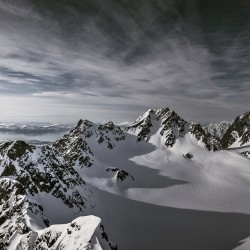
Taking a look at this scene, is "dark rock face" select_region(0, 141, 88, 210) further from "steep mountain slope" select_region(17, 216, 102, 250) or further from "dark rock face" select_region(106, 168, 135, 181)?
"dark rock face" select_region(106, 168, 135, 181)

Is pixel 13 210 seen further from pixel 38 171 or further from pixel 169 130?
pixel 169 130

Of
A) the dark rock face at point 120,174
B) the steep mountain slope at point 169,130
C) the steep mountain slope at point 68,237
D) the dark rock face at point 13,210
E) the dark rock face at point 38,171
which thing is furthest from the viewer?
the steep mountain slope at point 169,130

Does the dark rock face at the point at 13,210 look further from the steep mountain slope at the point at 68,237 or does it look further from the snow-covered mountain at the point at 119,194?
the steep mountain slope at the point at 68,237

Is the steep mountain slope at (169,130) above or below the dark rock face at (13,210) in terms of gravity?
above

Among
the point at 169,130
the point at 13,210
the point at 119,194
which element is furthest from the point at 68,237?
the point at 169,130

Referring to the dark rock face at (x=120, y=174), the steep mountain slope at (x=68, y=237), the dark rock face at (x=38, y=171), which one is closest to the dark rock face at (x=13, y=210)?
the steep mountain slope at (x=68, y=237)

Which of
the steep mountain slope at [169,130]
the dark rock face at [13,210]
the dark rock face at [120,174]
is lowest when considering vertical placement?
the dark rock face at [120,174]

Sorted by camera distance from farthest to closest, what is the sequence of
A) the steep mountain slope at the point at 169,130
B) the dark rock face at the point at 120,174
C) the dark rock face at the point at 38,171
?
the steep mountain slope at the point at 169,130 → the dark rock face at the point at 120,174 → the dark rock face at the point at 38,171

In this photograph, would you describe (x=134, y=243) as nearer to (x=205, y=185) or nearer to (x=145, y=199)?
(x=145, y=199)

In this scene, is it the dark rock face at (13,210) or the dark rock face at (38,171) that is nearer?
the dark rock face at (13,210)
